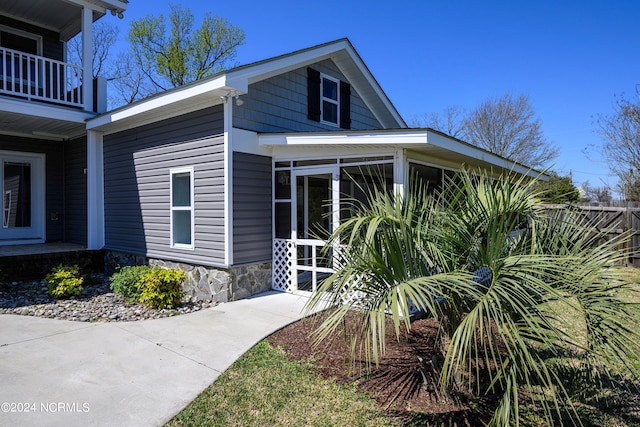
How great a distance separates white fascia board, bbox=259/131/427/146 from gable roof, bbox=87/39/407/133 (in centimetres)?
103

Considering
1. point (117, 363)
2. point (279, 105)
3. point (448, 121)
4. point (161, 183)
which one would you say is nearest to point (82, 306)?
point (161, 183)

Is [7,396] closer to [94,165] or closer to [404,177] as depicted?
[404,177]

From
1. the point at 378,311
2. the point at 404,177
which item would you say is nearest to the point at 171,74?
the point at 404,177

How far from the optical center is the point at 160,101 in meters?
7.04

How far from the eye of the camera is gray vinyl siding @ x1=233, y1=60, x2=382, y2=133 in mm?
7043

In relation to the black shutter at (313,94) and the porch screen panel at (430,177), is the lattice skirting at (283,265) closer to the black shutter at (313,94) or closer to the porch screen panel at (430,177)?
the porch screen panel at (430,177)

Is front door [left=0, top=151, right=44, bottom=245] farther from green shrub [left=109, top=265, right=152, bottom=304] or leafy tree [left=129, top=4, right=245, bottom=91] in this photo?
leafy tree [left=129, top=4, right=245, bottom=91]

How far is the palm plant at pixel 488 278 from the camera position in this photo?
7.93 feet

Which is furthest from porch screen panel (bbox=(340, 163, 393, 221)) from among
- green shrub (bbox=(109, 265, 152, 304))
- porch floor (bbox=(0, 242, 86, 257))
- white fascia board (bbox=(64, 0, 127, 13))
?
white fascia board (bbox=(64, 0, 127, 13))

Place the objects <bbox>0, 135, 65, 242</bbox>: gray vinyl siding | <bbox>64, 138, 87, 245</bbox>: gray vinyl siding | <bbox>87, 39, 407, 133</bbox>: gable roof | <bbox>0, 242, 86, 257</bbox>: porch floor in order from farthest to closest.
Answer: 1. <bbox>0, 135, 65, 242</bbox>: gray vinyl siding
2. <bbox>64, 138, 87, 245</bbox>: gray vinyl siding
3. <bbox>0, 242, 86, 257</bbox>: porch floor
4. <bbox>87, 39, 407, 133</bbox>: gable roof

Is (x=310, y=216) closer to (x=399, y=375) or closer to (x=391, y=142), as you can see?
(x=391, y=142)

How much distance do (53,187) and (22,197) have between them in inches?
27.8

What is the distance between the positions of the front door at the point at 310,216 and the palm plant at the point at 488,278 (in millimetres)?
3427

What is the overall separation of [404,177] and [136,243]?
19.9 feet
